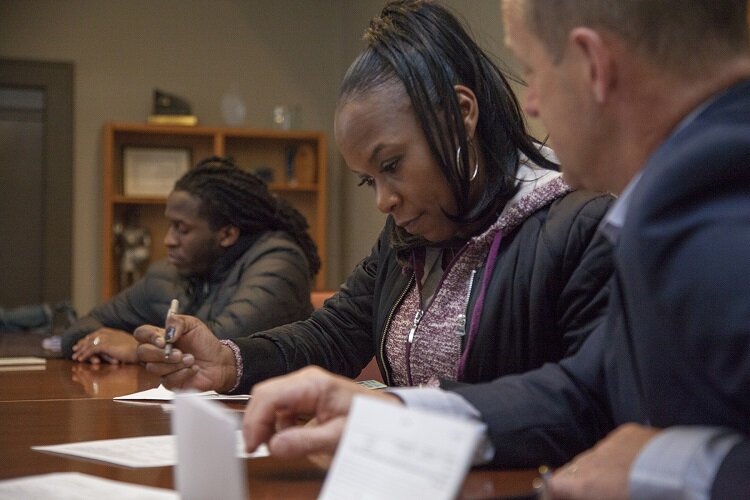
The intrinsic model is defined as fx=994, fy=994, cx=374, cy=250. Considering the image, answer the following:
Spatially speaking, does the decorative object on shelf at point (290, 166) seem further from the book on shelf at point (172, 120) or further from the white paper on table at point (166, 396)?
the white paper on table at point (166, 396)

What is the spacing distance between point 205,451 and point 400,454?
16cm

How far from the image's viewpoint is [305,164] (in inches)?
232

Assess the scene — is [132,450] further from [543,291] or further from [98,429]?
[543,291]

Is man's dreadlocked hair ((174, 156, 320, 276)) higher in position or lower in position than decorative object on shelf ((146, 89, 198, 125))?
lower

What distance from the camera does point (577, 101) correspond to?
0.92m

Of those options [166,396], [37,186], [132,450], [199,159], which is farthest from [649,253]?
[37,186]

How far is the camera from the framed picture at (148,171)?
5.68m

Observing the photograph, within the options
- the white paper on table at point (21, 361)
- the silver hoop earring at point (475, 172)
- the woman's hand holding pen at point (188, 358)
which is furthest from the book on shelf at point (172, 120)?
the silver hoop earring at point (475, 172)

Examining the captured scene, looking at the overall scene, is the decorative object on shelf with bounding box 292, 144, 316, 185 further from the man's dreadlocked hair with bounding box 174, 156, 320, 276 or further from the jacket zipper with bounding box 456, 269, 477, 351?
the jacket zipper with bounding box 456, 269, 477, 351

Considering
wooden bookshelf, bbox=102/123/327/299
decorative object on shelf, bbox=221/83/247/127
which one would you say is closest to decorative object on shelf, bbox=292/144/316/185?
wooden bookshelf, bbox=102/123/327/299

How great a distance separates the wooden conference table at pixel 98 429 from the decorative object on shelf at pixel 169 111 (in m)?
3.15

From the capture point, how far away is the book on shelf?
5.62 m

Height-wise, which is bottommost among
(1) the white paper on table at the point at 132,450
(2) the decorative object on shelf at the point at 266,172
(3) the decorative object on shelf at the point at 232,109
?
(1) the white paper on table at the point at 132,450

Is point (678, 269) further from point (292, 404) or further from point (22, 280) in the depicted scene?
point (22, 280)
